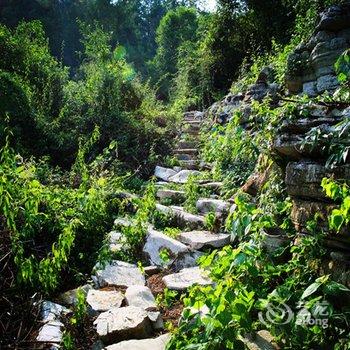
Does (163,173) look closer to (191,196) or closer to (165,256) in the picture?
(191,196)

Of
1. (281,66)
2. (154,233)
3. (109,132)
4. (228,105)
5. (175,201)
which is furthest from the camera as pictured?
(228,105)

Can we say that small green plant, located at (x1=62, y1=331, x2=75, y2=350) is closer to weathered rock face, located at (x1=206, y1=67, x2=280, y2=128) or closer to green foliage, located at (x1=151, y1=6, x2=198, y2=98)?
weathered rock face, located at (x1=206, y1=67, x2=280, y2=128)

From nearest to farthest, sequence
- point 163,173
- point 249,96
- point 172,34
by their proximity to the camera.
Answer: point 163,173 → point 249,96 → point 172,34

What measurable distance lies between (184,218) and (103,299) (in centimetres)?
187

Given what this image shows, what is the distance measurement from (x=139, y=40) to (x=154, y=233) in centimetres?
3192

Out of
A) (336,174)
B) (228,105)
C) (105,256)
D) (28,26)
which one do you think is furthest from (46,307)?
(28,26)

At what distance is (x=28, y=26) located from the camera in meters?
10.4

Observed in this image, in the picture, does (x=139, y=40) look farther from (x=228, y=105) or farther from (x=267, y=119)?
(x=267, y=119)

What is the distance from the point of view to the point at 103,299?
3025mm

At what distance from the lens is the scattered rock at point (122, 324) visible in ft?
8.30

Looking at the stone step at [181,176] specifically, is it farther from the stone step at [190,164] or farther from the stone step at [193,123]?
the stone step at [193,123]

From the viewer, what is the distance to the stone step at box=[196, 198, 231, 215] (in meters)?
4.63

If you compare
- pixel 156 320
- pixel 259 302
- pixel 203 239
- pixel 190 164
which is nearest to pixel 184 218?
pixel 203 239

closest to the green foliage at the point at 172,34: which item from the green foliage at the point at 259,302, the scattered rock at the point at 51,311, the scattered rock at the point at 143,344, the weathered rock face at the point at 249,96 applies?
the weathered rock face at the point at 249,96
